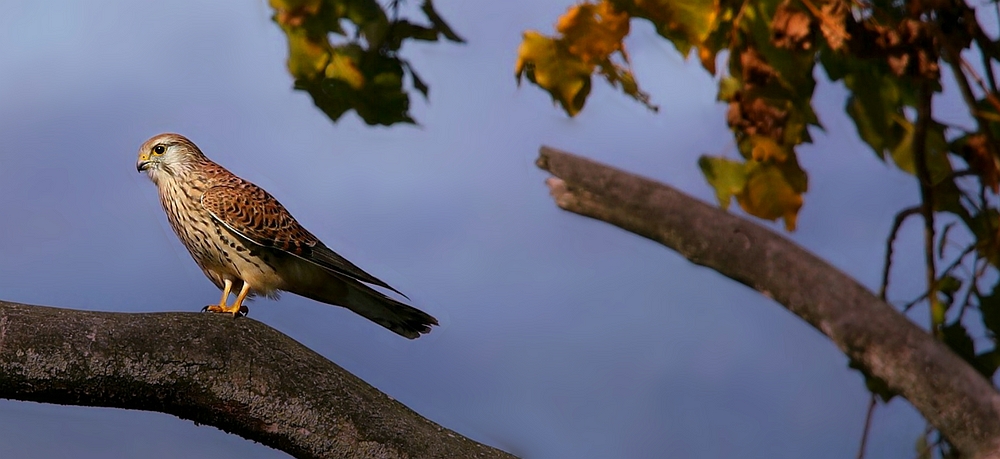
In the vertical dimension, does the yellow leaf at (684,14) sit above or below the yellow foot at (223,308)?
above

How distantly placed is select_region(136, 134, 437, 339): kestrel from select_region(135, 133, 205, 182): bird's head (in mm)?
113

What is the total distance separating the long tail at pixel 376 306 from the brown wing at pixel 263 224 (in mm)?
93

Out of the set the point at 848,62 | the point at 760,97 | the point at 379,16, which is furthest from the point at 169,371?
the point at 848,62

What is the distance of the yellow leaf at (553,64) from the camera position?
2.70m

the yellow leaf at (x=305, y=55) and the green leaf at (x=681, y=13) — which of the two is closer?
the green leaf at (x=681, y=13)

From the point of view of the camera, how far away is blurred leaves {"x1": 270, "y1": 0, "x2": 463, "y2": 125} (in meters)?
3.08

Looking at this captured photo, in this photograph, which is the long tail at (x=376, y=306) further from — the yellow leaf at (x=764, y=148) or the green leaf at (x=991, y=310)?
the green leaf at (x=991, y=310)

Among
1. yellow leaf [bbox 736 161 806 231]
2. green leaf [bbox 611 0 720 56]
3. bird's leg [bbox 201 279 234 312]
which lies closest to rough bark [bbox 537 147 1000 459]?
yellow leaf [bbox 736 161 806 231]

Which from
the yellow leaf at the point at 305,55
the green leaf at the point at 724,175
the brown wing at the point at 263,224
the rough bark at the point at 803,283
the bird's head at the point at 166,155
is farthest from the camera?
the bird's head at the point at 166,155

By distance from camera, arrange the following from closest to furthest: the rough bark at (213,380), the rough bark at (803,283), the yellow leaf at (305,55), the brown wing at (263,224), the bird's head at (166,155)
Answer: the rough bark at (213,380)
the rough bark at (803,283)
the yellow leaf at (305,55)
the brown wing at (263,224)
the bird's head at (166,155)

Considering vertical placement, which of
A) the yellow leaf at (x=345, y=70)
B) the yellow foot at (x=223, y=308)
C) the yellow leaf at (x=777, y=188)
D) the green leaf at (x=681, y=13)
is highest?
the green leaf at (x=681, y=13)

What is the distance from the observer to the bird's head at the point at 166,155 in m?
3.60

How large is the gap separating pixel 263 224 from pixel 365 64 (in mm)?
638

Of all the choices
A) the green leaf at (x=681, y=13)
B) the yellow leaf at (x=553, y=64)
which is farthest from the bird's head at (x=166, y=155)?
the green leaf at (x=681, y=13)
